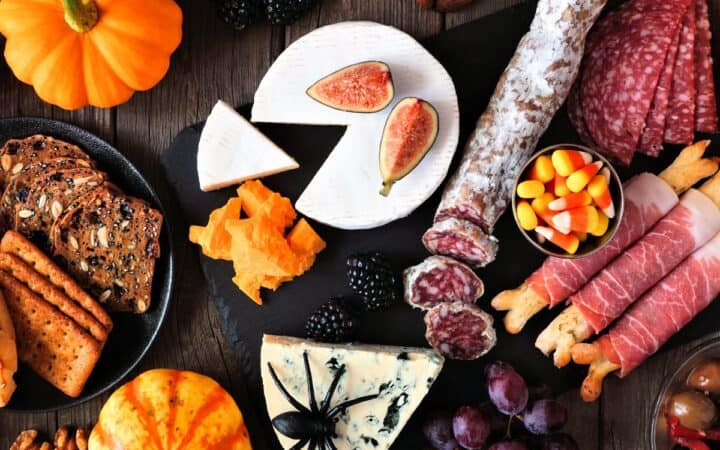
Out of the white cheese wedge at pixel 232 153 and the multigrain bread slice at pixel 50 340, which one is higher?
the white cheese wedge at pixel 232 153

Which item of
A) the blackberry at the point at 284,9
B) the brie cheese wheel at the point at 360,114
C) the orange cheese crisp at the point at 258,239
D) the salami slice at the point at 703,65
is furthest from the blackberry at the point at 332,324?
the salami slice at the point at 703,65

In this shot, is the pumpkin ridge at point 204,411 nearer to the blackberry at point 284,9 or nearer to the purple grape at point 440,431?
the purple grape at point 440,431

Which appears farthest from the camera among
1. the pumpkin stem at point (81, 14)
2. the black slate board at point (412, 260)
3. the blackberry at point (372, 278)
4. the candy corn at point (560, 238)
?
the black slate board at point (412, 260)

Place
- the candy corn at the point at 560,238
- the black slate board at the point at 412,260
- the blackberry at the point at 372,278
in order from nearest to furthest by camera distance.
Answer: the candy corn at the point at 560,238
the blackberry at the point at 372,278
the black slate board at the point at 412,260

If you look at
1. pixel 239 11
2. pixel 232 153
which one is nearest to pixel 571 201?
pixel 232 153

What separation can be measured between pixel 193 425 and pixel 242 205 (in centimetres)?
63

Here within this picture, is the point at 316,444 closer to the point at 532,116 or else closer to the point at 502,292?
the point at 502,292

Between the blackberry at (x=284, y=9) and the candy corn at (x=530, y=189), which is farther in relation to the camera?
the blackberry at (x=284, y=9)

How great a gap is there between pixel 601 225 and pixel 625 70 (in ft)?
1.48

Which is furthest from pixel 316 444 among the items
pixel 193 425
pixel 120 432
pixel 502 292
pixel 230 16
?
pixel 230 16

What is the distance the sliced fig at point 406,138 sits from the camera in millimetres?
2252

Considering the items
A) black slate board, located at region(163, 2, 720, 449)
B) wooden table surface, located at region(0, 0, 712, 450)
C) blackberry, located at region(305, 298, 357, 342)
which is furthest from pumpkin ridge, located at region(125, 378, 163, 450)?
blackberry, located at region(305, 298, 357, 342)

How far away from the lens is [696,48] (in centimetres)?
233

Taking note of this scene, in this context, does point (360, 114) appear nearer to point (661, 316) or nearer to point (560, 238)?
point (560, 238)
